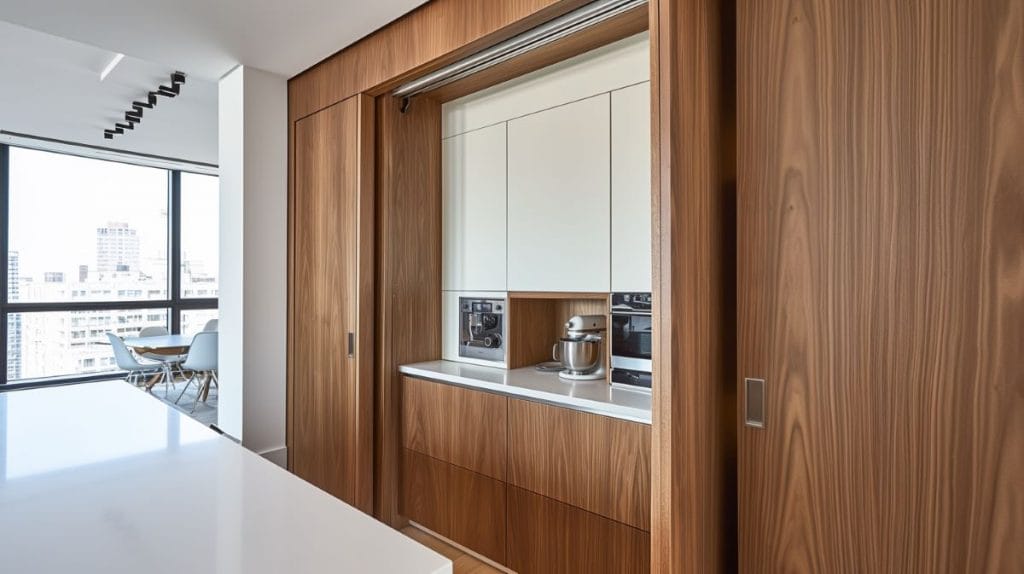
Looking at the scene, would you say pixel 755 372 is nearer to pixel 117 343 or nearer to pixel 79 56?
pixel 79 56

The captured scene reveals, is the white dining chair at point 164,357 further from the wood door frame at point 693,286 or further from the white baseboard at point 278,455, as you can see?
the wood door frame at point 693,286

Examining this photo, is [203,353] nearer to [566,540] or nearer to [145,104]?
[145,104]

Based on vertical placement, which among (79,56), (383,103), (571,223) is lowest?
(571,223)

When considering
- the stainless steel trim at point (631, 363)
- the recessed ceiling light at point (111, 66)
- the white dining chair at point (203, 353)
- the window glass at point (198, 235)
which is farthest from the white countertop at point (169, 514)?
the window glass at point (198, 235)

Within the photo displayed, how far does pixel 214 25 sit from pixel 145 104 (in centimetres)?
214

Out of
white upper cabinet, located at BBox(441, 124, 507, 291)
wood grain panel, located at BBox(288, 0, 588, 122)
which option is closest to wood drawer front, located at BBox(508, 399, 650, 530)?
white upper cabinet, located at BBox(441, 124, 507, 291)

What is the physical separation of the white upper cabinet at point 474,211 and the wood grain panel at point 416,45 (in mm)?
449

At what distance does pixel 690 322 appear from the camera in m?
1.46

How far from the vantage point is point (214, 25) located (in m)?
2.48

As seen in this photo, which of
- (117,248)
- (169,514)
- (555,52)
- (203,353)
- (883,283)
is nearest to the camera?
(169,514)

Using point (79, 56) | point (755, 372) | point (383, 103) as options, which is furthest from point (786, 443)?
point (79, 56)

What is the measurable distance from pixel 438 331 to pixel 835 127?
2094 millimetres

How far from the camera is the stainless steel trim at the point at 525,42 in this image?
1.80 metres

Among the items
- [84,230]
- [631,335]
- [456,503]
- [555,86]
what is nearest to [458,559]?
[456,503]
